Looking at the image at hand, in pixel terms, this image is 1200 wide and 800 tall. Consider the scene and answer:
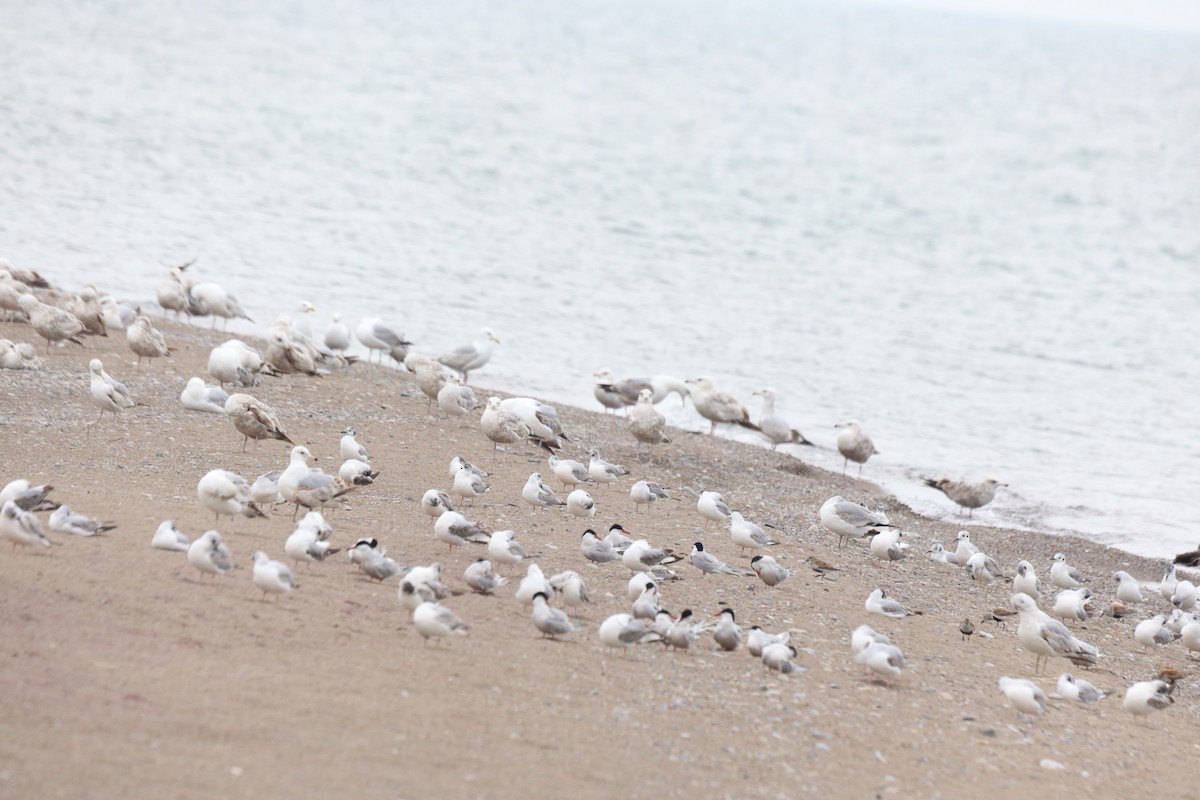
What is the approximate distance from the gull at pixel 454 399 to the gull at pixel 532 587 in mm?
5552

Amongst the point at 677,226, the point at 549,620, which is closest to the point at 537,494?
the point at 549,620

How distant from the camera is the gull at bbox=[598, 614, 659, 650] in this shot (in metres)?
9.05

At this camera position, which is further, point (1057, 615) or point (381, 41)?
point (381, 41)

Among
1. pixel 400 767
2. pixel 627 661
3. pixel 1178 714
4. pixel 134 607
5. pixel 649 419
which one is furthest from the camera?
pixel 649 419

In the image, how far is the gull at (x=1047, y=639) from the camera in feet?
34.8

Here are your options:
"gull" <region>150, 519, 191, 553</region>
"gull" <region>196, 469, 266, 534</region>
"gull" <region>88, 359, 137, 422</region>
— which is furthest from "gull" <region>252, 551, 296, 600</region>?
"gull" <region>88, 359, 137, 422</region>

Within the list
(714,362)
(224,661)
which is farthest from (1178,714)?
(714,362)

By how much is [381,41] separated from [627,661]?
265ft

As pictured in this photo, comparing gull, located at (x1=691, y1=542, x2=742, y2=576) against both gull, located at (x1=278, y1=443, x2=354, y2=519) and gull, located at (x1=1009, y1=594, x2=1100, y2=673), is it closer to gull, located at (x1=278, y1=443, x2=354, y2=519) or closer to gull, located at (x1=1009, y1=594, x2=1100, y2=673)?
gull, located at (x1=1009, y1=594, x2=1100, y2=673)

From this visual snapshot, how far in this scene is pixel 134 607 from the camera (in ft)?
27.2

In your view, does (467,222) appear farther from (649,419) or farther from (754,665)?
(754,665)

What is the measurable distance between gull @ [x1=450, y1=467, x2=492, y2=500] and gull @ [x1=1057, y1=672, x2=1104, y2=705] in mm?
5072

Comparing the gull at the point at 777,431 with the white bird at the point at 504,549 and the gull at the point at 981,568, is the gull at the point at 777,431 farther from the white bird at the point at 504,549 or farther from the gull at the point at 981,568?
the white bird at the point at 504,549

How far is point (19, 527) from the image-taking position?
8.80 m
